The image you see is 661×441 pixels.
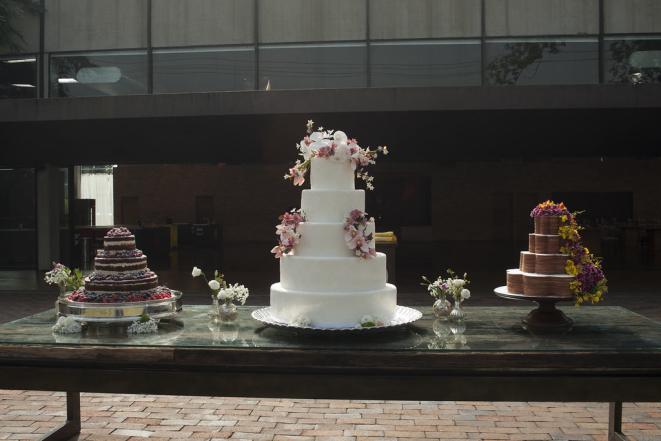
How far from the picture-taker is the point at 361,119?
940 cm

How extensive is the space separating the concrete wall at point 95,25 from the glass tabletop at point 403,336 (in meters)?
8.64

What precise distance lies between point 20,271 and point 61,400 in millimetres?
10829

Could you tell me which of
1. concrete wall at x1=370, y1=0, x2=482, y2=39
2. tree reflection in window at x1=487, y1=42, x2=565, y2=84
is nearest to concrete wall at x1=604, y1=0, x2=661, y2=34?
tree reflection in window at x1=487, y1=42, x2=565, y2=84

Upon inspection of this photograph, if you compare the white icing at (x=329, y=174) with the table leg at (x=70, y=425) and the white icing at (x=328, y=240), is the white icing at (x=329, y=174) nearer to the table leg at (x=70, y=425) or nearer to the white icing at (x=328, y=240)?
the white icing at (x=328, y=240)

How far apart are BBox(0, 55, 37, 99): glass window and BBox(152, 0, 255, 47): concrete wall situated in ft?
8.67

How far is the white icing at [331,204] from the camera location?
3.63 m

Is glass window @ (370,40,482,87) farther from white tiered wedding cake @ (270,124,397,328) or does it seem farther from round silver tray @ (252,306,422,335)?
round silver tray @ (252,306,422,335)

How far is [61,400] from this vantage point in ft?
16.7

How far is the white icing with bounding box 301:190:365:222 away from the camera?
11.9 ft

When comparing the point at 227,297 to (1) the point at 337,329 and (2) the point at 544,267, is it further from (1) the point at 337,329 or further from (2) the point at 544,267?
(2) the point at 544,267

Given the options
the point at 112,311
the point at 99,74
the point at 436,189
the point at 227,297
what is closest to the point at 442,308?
the point at 227,297

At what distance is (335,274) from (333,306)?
192 mm

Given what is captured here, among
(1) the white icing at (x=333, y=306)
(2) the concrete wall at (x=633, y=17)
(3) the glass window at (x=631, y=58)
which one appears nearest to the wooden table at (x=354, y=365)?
(1) the white icing at (x=333, y=306)

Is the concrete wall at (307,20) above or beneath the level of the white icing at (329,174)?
above
